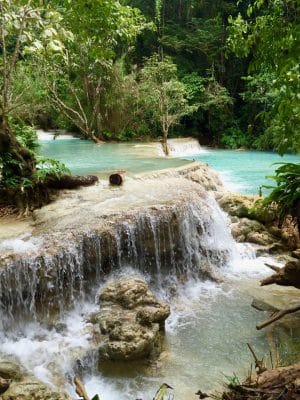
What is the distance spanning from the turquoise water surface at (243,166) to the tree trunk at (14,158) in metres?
6.77

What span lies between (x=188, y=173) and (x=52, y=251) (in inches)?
218

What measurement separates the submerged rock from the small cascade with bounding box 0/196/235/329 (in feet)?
2.06

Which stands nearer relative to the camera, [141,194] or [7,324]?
[7,324]

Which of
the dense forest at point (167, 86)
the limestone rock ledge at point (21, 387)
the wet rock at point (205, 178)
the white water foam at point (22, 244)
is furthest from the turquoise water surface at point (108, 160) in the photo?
the limestone rock ledge at point (21, 387)

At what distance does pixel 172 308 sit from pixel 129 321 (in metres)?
1.32

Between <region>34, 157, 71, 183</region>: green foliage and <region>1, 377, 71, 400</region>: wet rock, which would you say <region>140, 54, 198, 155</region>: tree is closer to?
<region>34, 157, 71, 183</region>: green foliage

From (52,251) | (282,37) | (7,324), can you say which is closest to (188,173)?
(52,251)

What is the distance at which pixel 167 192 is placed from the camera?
8531 millimetres

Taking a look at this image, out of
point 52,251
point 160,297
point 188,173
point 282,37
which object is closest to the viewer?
point 282,37

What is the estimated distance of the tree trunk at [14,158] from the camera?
24.4 ft

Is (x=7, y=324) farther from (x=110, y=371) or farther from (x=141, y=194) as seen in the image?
(x=141, y=194)

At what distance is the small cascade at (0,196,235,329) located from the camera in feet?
19.0

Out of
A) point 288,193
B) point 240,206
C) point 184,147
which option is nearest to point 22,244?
point 288,193

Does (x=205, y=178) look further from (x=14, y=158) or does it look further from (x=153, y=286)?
(x=14, y=158)
